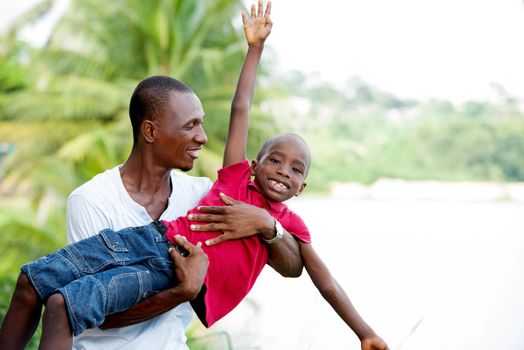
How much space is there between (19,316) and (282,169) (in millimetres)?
1000

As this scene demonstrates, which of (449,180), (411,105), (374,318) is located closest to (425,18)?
(411,105)

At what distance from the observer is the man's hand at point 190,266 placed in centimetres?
235

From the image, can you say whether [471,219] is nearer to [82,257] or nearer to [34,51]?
[34,51]

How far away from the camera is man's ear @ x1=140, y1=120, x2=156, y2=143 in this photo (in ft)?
8.70

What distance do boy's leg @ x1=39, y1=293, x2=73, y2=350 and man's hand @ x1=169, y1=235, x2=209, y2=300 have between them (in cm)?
37

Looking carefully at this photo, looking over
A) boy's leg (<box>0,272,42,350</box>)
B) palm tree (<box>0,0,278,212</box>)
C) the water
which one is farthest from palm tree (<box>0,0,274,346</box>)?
boy's leg (<box>0,272,42,350</box>)

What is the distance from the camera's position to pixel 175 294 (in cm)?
235

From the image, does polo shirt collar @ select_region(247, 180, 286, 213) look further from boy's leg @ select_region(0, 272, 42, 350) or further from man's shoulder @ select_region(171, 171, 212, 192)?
boy's leg @ select_region(0, 272, 42, 350)

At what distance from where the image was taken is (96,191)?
2600 mm

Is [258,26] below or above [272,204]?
above

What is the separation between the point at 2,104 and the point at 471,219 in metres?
15.4

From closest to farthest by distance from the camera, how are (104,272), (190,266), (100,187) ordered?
(104,272) < (190,266) < (100,187)

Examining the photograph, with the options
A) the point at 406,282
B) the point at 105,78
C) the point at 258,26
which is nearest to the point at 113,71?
the point at 105,78

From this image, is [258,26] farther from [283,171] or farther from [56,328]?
[56,328]
